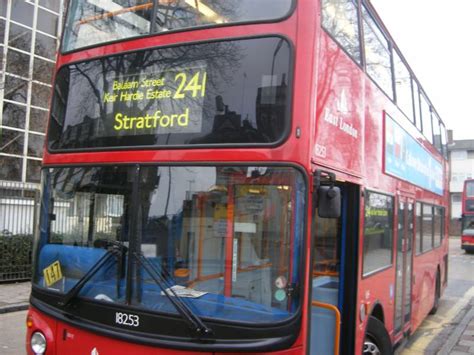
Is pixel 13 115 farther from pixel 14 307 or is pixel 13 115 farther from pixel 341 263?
pixel 341 263

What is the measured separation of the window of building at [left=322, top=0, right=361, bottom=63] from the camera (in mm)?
3711

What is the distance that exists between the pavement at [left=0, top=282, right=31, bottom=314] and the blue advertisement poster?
6.78m

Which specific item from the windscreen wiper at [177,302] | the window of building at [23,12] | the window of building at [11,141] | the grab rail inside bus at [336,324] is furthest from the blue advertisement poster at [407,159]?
the window of building at [23,12]

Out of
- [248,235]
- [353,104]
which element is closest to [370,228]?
[353,104]

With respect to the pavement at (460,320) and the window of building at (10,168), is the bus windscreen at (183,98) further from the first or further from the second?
the window of building at (10,168)

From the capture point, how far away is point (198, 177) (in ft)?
10.8

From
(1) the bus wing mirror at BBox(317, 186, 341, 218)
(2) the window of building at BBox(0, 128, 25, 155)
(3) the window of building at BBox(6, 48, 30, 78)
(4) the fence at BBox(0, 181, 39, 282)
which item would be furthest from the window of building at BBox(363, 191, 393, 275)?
(2) the window of building at BBox(0, 128, 25, 155)

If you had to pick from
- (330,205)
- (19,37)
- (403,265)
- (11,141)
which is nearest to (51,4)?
(19,37)

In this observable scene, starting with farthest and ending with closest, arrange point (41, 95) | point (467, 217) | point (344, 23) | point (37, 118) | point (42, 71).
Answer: point (467, 217), point (37, 118), point (41, 95), point (42, 71), point (344, 23)

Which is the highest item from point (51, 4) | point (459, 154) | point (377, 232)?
point (459, 154)

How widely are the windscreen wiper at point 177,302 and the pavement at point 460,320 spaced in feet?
16.9

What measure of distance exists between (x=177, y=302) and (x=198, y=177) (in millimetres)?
819

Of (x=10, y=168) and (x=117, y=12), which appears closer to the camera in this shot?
(x=117, y=12)

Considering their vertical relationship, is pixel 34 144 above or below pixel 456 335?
above
